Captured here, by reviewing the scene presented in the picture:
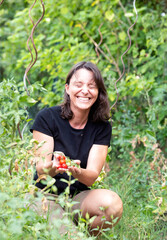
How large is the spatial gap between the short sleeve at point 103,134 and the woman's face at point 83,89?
19 centimetres

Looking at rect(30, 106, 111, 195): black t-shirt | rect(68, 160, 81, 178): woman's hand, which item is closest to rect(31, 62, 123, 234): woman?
rect(30, 106, 111, 195): black t-shirt

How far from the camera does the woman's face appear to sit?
7.91ft

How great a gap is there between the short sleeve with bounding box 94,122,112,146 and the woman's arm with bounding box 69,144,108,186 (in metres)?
0.03

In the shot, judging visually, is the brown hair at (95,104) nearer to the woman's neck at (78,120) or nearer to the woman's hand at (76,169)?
the woman's neck at (78,120)

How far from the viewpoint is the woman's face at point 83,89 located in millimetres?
2410

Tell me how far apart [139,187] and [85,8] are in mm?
2069

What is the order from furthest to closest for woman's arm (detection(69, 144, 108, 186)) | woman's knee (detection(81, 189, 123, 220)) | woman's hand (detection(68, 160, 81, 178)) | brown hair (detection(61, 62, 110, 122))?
brown hair (detection(61, 62, 110, 122)) < woman's knee (detection(81, 189, 123, 220)) < woman's arm (detection(69, 144, 108, 186)) < woman's hand (detection(68, 160, 81, 178))

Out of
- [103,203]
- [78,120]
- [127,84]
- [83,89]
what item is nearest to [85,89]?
[83,89]

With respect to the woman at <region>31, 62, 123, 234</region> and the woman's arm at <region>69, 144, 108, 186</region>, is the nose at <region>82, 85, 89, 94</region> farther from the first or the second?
the woman's arm at <region>69, 144, 108, 186</region>

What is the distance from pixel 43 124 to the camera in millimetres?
2430

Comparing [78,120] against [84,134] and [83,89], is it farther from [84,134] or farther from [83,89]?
[83,89]

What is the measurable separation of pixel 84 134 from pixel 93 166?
233mm

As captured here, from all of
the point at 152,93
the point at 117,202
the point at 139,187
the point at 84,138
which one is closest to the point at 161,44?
the point at 152,93

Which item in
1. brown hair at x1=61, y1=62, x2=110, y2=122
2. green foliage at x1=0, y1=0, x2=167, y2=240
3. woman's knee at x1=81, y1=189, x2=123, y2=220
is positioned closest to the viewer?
woman's knee at x1=81, y1=189, x2=123, y2=220
